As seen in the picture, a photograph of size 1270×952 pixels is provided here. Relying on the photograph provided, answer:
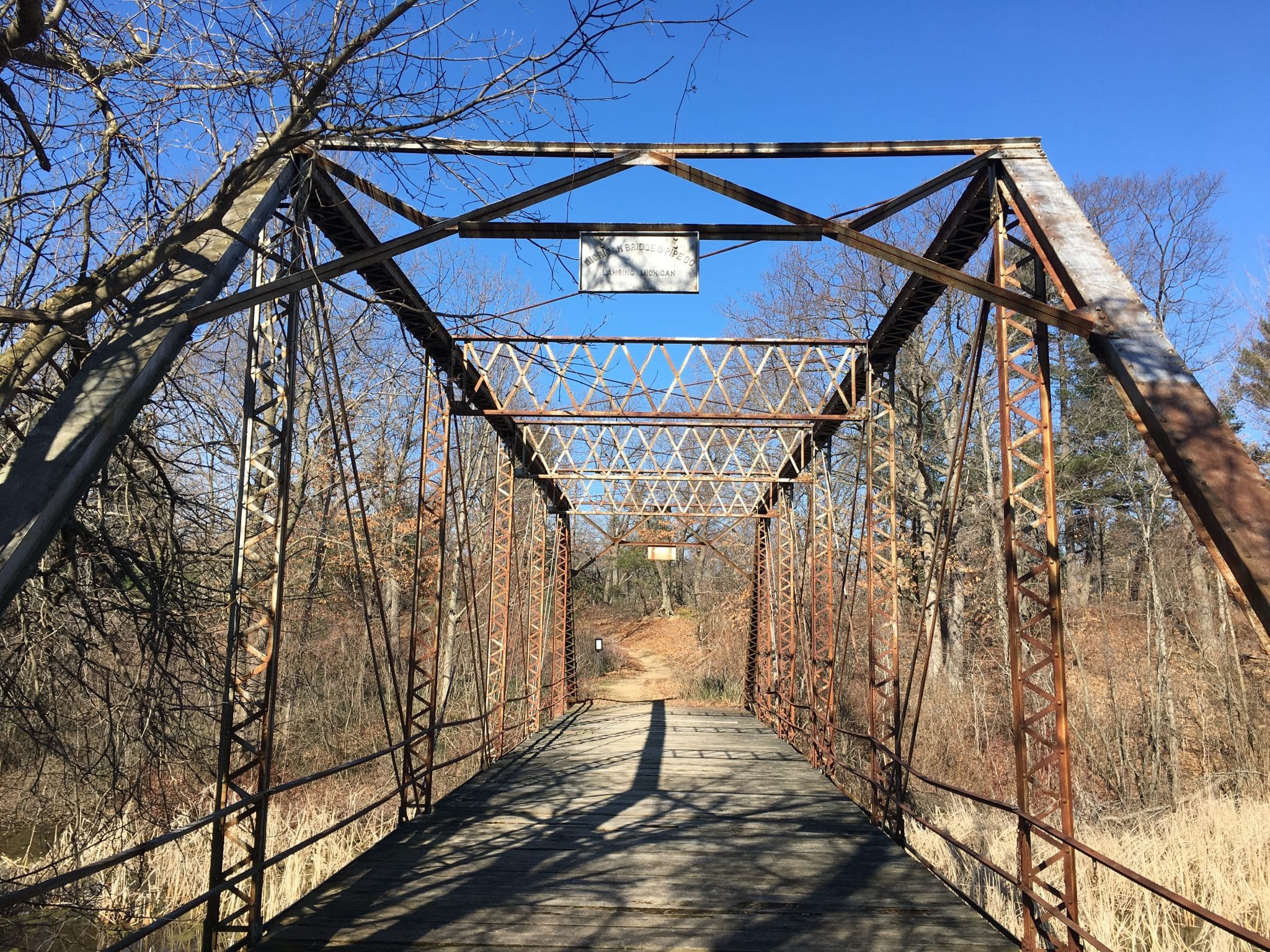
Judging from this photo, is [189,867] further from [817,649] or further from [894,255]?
[894,255]

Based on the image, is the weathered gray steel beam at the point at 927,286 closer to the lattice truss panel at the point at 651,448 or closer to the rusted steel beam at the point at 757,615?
the lattice truss panel at the point at 651,448

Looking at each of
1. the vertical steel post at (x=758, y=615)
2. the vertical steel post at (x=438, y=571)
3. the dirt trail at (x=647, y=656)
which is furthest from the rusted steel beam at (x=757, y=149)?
the dirt trail at (x=647, y=656)

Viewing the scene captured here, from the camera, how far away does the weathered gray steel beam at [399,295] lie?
6469 millimetres

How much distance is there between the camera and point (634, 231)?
19.5 ft

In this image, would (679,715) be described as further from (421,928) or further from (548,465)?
(421,928)

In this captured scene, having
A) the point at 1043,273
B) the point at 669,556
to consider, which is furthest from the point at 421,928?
the point at 669,556

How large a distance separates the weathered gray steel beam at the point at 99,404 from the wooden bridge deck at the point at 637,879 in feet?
10.2

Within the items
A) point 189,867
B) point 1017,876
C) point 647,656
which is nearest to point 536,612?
point 189,867

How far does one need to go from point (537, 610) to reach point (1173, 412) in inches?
667

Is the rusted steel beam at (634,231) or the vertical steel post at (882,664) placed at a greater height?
the rusted steel beam at (634,231)

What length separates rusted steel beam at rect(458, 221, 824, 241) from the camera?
582 centimetres

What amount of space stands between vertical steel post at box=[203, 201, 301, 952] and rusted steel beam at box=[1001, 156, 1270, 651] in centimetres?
480

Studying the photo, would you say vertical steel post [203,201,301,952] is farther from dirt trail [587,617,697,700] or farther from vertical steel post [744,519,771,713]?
dirt trail [587,617,697,700]

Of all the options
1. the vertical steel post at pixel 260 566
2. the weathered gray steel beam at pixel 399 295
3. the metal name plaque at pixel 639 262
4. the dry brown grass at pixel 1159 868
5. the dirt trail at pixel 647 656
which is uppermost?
the weathered gray steel beam at pixel 399 295
